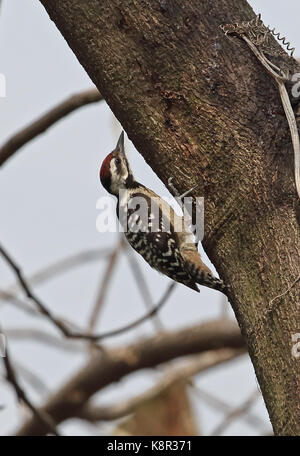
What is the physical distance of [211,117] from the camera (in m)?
3.42

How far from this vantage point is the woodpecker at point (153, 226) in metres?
4.90

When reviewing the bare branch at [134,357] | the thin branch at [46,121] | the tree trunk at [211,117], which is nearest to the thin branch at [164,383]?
the bare branch at [134,357]

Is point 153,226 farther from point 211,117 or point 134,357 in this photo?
point 134,357

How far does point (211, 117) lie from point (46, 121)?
5.28 ft

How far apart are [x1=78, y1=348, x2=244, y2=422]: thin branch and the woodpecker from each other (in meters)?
1.98

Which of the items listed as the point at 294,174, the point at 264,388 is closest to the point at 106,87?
the point at 294,174

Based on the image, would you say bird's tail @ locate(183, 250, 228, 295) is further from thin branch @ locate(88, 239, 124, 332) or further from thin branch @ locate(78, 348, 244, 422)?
thin branch @ locate(78, 348, 244, 422)

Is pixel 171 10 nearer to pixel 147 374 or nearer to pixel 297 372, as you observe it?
pixel 297 372

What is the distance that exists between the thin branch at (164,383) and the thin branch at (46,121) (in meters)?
2.88

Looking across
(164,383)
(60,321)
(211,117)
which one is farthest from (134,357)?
(211,117)

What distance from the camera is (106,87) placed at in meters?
3.58

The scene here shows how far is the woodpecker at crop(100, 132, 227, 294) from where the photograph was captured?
4902 millimetres

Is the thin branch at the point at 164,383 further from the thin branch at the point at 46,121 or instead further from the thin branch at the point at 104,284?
the thin branch at the point at 46,121

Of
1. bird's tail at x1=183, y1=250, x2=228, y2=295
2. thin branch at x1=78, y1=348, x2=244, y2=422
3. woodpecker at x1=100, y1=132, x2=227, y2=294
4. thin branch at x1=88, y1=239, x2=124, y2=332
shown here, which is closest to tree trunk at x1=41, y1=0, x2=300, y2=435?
bird's tail at x1=183, y1=250, x2=228, y2=295
